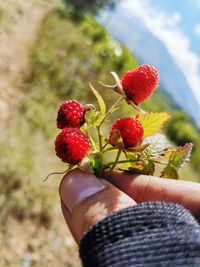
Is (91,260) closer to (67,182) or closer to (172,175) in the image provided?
(67,182)

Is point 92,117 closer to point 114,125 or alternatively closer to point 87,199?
point 114,125

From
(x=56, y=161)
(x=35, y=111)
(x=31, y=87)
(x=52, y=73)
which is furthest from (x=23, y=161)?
(x=52, y=73)

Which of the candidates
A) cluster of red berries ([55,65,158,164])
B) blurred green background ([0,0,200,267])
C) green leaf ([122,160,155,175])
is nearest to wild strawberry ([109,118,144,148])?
cluster of red berries ([55,65,158,164])

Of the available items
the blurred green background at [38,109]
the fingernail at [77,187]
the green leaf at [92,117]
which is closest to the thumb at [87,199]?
the fingernail at [77,187]

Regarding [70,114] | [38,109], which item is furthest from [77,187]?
[38,109]

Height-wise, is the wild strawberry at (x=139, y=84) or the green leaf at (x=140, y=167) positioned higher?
the wild strawberry at (x=139, y=84)

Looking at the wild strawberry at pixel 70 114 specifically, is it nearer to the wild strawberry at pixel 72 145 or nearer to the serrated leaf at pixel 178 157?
the wild strawberry at pixel 72 145
